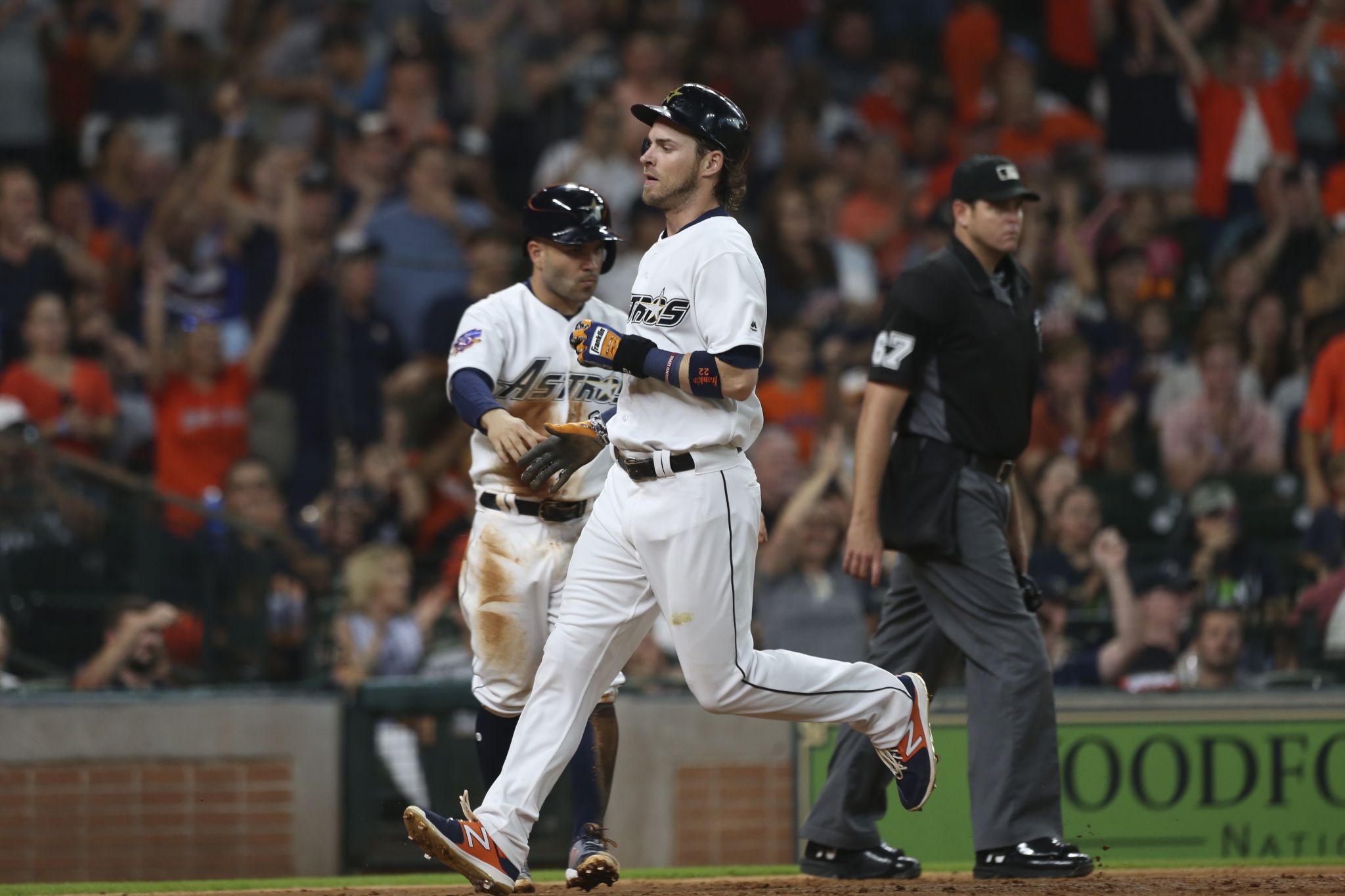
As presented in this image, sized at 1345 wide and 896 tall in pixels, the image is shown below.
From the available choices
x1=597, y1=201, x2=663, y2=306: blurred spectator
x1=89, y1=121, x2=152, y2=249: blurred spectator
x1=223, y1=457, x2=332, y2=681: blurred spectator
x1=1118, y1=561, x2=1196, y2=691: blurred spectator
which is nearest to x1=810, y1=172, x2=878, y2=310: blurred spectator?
x1=597, y1=201, x2=663, y2=306: blurred spectator

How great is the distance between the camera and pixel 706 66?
11438 mm

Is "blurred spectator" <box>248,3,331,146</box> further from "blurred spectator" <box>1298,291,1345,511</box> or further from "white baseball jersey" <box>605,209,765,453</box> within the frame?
"white baseball jersey" <box>605,209,765,453</box>

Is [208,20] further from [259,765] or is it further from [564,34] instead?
[259,765]

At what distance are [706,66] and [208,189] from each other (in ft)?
11.0

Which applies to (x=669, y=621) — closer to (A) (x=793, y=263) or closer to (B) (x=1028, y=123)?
(A) (x=793, y=263)

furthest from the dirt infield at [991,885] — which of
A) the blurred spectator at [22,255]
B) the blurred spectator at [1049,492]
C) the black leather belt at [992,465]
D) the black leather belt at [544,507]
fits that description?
the blurred spectator at [22,255]

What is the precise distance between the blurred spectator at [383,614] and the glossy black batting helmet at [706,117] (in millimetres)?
3884

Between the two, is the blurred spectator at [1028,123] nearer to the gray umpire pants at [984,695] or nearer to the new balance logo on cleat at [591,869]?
the gray umpire pants at [984,695]

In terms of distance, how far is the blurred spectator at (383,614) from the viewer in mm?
7882

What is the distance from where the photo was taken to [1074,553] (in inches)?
312

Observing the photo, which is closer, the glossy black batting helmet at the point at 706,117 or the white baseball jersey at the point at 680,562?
the white baseball jersey at the point at 680,562

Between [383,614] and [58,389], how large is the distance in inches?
85.3

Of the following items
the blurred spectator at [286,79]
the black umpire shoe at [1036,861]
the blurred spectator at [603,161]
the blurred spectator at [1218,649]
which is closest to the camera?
the black umpire shoe at [1036,861]

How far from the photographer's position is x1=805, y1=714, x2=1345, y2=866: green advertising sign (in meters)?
6.85
